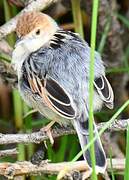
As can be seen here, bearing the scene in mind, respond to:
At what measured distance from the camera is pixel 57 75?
242 cm

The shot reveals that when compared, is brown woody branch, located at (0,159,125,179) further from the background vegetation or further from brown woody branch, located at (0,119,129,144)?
the background vegetation

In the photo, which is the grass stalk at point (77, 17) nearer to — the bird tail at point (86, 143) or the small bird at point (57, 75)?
the small bird at point (57, 75)

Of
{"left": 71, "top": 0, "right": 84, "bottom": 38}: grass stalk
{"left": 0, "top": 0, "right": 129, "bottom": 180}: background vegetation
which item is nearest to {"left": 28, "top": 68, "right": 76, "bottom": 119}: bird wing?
{"left": 0, "top": 0, "right": 129, "bottom": 180}: background vegetation

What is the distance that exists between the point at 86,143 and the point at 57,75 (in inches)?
12.7

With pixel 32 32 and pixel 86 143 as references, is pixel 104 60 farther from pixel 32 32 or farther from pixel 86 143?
pixel 86 143

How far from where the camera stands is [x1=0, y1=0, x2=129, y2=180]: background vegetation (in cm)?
299

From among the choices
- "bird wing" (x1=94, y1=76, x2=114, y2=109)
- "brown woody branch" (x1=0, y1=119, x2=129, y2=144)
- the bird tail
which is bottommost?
the bird tail

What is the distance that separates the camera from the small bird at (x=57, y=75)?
92.6 inches

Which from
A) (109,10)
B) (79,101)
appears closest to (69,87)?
(79,101)

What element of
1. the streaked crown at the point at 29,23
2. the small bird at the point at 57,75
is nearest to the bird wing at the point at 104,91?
the small bird at the point at 57,75

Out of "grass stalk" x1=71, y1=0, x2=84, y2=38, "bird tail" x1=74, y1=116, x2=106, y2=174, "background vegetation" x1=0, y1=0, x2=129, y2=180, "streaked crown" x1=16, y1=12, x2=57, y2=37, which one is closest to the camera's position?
"bird tail" x1=74, y1=116, x2=106, y2=174

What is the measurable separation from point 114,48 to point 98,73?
2.99ft

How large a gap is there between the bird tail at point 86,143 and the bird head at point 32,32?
1.48 feet

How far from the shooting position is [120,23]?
3580mm
